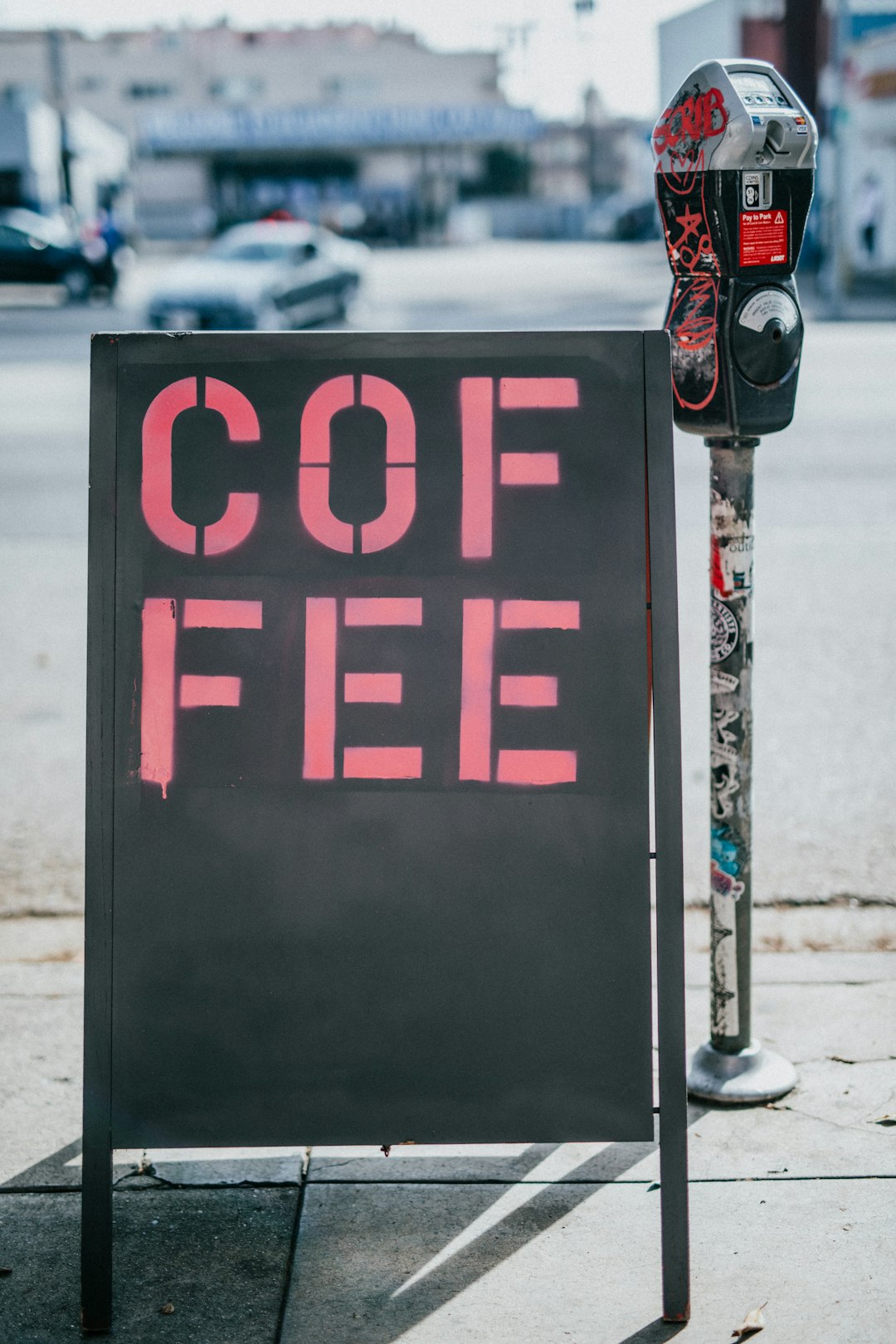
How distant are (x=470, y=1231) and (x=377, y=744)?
100 centimetres

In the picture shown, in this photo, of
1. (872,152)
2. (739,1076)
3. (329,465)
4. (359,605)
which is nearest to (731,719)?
(739,1076)

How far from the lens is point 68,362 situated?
714 inches

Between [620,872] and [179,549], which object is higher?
[179,549]

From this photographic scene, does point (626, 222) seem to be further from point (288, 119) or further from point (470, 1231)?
point (470, 1231)

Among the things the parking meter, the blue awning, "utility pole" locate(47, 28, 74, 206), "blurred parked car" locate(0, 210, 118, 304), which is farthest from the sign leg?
the blue awning

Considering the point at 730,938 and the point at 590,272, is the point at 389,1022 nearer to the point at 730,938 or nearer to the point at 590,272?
the point at 730,938

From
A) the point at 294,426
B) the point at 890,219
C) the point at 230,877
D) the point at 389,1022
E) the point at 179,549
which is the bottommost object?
the point at 389,1022

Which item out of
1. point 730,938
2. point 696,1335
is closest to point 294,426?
point 730,938

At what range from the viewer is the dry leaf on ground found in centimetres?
252

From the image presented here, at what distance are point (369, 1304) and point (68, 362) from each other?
55.4 ft

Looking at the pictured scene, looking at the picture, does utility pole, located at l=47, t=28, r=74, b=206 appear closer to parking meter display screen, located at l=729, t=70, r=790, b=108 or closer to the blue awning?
the blue awning

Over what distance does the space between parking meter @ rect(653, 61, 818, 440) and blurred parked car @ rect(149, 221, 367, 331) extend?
1736 cm

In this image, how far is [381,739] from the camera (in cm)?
264

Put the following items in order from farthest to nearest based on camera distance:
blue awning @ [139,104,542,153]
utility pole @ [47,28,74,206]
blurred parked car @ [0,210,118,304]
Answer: blue awning @ [139,104,542,153] < utility pole @ [47,28,74,206] < blurred parked car @ [0,210,118,304]
